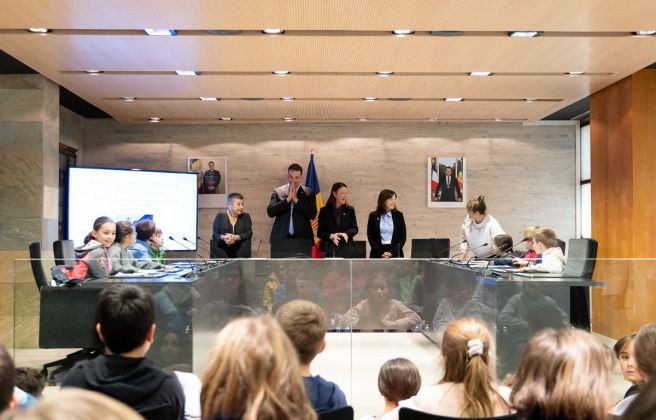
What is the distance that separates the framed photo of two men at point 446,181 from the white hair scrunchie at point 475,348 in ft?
29.3

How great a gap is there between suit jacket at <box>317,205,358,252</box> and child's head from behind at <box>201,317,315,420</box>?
663 cm

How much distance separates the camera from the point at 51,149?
323 inches

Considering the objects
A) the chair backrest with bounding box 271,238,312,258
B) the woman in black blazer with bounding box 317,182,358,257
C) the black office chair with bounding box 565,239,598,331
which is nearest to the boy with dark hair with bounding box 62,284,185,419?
the black office chair with bounding box 565,239,598,331

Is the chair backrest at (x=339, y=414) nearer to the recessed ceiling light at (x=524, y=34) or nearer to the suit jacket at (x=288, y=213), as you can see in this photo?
the recessed ceiling light at (x=524, y=34)

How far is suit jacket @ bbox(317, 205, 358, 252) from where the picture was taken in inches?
333

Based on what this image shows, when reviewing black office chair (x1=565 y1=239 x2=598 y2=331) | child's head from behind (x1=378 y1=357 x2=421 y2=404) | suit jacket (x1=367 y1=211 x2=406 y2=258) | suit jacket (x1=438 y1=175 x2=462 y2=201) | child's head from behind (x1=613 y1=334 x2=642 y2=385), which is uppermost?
Answer: suit jacket (x1=438 y1=175 x2=462 y2=201)

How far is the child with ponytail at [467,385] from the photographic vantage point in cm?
238

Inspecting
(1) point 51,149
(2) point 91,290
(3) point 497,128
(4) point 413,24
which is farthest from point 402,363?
(3) point 497,128

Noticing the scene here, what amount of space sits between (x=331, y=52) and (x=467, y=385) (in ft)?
15.5

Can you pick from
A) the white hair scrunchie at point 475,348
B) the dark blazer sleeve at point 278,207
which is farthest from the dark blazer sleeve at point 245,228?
the white hair scrunchie at point 475,348

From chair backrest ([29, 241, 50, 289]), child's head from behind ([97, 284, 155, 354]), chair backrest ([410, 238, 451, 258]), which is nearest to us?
child's head from behind ([97, 284, 155, 354])

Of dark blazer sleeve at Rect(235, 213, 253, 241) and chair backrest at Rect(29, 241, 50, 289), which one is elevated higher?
dark blazer sleeve at Rect(235, 213, 253, 241)

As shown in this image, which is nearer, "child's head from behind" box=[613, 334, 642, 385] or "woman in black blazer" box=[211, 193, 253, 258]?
"child's head from behind" box=[613, 334, 642, 385]

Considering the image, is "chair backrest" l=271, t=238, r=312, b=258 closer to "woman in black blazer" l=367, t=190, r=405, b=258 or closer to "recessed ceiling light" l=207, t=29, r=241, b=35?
"woman in black blazer" l=367, t=190, r=405, b=258
